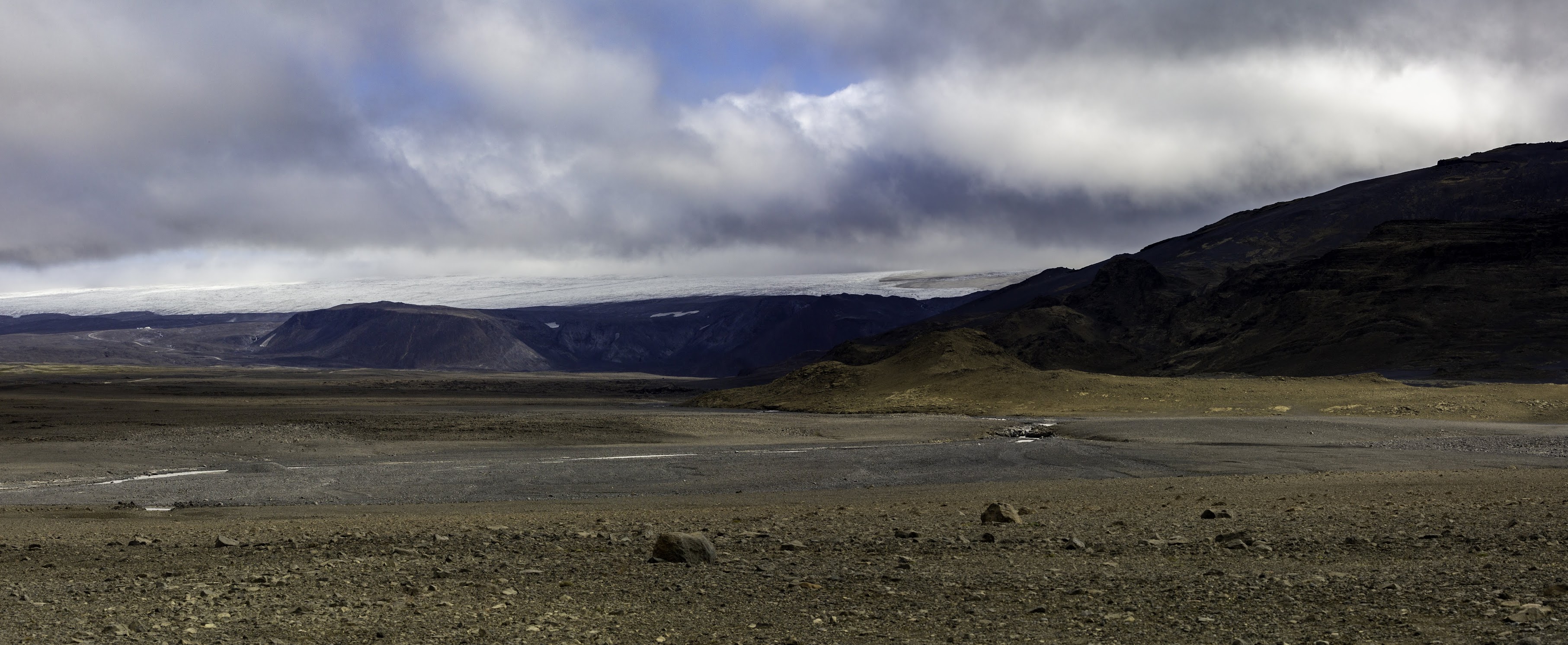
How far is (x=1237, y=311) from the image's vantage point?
4085 inches

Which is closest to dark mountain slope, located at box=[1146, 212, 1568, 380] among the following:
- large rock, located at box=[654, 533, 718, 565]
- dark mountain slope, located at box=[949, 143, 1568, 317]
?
dark mountain slope, located at box=[949, 143, 1568, 317]

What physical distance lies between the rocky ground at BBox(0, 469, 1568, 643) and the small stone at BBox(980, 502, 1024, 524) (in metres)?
0.40

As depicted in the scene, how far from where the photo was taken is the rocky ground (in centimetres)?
918

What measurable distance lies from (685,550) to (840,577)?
6.73 ft

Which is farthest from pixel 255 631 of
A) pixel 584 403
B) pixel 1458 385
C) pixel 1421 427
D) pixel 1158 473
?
pixel 584 403

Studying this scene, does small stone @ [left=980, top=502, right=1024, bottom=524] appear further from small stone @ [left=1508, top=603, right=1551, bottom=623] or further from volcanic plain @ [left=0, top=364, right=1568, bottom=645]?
small stone @ [left=1508, top=603, right=1551, bottom=623]

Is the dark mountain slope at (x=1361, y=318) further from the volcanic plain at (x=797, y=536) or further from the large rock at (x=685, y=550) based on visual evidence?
the large rock at (x=685, y=550)

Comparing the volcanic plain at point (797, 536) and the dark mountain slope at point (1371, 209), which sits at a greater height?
the dark mountain slope at point (1371, 209)

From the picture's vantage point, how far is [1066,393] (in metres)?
55.9

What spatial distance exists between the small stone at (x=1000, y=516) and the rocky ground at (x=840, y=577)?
0.40 metres

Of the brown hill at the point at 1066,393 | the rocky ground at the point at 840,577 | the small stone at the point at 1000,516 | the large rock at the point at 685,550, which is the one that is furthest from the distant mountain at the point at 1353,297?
the large rock at the point at 685,550

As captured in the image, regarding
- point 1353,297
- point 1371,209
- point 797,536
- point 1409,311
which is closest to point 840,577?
point 797,536

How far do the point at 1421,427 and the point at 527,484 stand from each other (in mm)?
31581

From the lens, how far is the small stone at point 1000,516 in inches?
620
